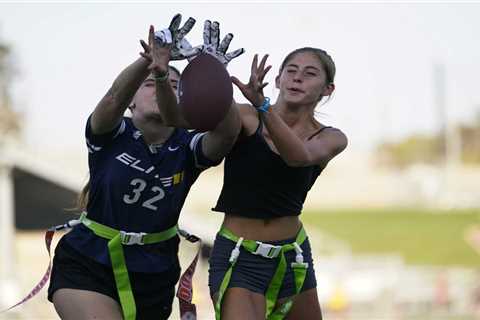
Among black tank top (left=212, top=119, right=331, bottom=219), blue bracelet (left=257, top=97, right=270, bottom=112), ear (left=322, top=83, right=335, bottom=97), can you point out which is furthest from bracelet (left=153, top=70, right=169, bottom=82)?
ear (left=322, top=83, right=335, bottom=97)

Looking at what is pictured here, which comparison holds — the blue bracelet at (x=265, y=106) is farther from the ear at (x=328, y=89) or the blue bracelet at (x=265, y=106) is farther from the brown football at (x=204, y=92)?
the ear at (x=328, y=89)

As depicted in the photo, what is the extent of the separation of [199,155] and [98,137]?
522 millimetres

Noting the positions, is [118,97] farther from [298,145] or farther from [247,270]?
[247,270]

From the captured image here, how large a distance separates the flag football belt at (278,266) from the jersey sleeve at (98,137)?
799mm

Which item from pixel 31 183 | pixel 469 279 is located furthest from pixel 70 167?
pixel 469 279

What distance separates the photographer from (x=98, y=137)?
17.1 ft

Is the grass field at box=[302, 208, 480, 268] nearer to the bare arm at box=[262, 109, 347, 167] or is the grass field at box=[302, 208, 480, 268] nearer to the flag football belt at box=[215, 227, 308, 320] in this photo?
the flag football belt at box=[215, 227, 308, 320]

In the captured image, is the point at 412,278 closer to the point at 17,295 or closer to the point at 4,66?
the point at 17,295

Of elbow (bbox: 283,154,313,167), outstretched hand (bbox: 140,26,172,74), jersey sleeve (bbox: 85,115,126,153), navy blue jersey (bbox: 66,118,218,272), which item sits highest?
outstretched hand (bbox: 140,26,172,74)

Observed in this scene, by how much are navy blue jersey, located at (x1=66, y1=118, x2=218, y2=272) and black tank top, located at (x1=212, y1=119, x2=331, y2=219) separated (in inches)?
6.9

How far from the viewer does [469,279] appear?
2369cm

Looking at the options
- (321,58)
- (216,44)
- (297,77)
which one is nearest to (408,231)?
(321,58)

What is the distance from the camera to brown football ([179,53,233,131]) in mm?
4922

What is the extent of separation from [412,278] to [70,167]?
7.86 m
